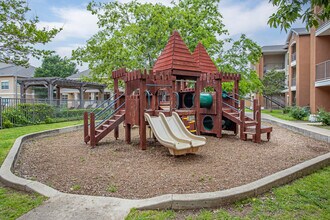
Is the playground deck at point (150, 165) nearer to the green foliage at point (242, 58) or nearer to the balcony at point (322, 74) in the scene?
the green foliage at point (242, 58)

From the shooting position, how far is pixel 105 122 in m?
8.06

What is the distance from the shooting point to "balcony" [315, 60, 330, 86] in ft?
54.0

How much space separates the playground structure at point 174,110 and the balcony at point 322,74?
10.4 metres

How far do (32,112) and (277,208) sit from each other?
14568 millimetres

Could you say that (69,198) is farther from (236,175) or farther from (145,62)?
(145,62)

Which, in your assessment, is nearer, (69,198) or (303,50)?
(69,198)

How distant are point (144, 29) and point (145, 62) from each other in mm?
2320

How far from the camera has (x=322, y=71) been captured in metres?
17.7

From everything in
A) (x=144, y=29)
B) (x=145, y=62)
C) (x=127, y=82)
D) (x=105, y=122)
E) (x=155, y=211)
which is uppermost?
(x=144, y=29)

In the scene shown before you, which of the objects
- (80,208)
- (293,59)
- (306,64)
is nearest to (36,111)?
(80,208)

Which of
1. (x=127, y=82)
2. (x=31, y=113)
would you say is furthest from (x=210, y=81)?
(x=31, y=113)

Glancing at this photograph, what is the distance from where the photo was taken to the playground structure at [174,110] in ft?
21.3

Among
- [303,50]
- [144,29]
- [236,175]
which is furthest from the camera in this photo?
[303,50]

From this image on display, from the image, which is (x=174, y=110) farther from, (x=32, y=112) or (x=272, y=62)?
(x=272, y=62)
